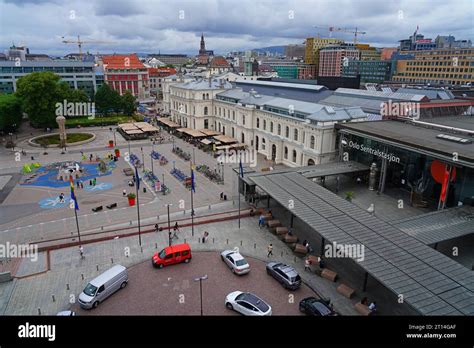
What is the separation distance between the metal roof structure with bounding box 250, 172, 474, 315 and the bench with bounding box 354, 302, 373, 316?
8.40ft

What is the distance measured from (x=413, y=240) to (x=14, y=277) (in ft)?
87.3

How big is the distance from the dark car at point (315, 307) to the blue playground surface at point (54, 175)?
3344 centimetres

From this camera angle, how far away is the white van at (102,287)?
769 inches

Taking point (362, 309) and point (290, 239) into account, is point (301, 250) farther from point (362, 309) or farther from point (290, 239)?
point (362, 309)

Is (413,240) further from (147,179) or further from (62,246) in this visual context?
(147,179)

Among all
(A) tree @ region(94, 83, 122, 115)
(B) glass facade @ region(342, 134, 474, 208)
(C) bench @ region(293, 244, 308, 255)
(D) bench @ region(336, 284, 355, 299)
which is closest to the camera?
(D) bench @ region(336, 284, 355, 299)

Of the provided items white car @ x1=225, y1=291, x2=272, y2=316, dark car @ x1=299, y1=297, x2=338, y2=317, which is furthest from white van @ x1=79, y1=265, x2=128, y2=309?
dark car @ x1=299, y1=297, x2=338, y2=317

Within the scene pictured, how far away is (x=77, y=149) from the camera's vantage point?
59875mm

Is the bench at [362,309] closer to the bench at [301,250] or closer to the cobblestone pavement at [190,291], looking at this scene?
the cobblestone pavement at [190,291]

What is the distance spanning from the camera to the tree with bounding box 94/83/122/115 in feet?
279

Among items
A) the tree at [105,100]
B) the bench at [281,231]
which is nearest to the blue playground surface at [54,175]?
the bench at [281,231]

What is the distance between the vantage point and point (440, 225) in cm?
2517

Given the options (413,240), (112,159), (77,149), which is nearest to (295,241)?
(413,240)

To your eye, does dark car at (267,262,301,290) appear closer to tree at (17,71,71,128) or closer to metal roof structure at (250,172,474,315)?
metal roof structure at (250,172,474,315)
